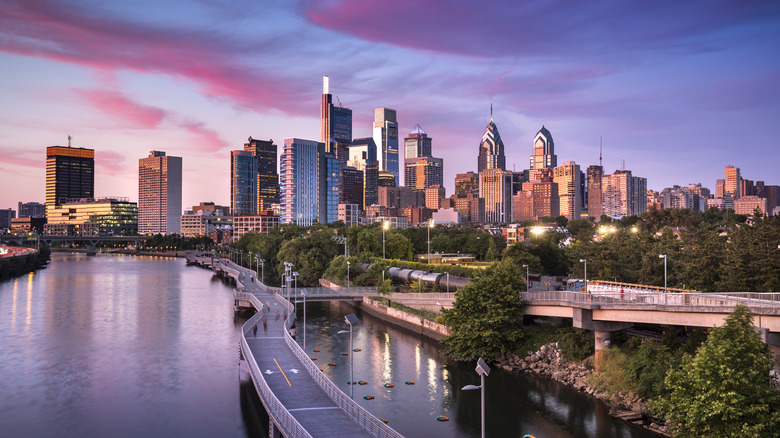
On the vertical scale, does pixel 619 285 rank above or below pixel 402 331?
above

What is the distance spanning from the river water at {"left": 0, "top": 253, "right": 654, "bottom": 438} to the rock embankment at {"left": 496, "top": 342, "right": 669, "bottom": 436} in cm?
82

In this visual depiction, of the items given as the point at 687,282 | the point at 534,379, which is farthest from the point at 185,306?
the point at 687,282

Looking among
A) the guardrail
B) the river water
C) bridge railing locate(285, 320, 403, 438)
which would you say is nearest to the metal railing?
the guardrail

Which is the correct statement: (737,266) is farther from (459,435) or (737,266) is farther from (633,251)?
(459,435)

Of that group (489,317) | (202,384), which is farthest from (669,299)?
(202,384)

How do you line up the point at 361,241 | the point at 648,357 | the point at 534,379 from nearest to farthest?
the point at 648,357 < the point at 534,379 < the point at 361,241

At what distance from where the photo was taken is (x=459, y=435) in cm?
3878

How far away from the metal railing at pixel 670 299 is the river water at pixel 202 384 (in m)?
7.60

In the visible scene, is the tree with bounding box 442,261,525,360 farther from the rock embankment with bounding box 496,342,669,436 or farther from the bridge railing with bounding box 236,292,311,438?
the bridge railing with bounding box 236,292,311,438

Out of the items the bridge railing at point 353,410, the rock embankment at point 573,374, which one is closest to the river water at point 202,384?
the rock embankment at point 573,374

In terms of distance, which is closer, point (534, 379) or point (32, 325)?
point (534, 379)

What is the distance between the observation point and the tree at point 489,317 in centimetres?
5453

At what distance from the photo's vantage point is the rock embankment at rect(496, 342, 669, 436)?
39938mm

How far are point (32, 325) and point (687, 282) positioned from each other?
7942 centimetres
